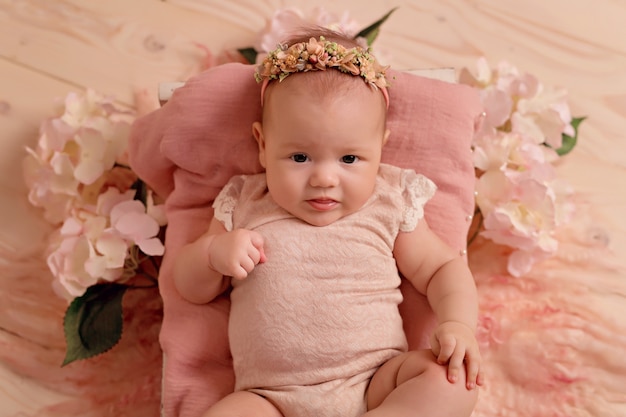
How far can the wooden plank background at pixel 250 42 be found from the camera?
1766 millimetres

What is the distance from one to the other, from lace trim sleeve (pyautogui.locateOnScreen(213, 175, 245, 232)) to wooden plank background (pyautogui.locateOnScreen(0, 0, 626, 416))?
61cm

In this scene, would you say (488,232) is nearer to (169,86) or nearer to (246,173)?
(246,173)

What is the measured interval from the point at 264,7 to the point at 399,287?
0.95m

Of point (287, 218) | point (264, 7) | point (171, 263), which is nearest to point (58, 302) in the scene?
point (171, 263)

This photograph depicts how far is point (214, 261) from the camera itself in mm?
1162

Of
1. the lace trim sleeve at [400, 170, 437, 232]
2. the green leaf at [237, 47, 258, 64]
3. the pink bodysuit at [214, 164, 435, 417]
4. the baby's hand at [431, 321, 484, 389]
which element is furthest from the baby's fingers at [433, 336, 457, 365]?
the green leaf at [237, 47, 258, 64]

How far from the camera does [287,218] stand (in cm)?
121

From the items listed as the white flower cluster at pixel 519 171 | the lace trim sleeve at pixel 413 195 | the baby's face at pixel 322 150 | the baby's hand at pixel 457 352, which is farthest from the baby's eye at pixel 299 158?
the white flower cluster at pixel 519 171

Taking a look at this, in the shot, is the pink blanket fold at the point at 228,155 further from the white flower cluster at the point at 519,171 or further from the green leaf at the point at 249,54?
the green leaf at the point at 249,54

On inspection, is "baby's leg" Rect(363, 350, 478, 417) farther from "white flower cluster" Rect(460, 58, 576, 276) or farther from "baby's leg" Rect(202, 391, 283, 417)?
"white flower cluster" Rect(460, 58, 576, 276)

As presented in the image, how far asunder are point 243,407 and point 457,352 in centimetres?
34

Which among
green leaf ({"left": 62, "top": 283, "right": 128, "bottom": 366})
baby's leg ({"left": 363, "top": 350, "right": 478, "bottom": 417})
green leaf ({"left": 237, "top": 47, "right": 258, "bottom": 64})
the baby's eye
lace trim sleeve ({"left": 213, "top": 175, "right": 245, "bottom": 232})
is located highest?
the baby's eye

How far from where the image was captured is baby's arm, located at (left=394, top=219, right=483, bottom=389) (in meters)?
1.07

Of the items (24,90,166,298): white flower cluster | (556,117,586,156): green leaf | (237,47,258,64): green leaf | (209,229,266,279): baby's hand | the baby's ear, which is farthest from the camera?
(237,47,258,64): green leaf
